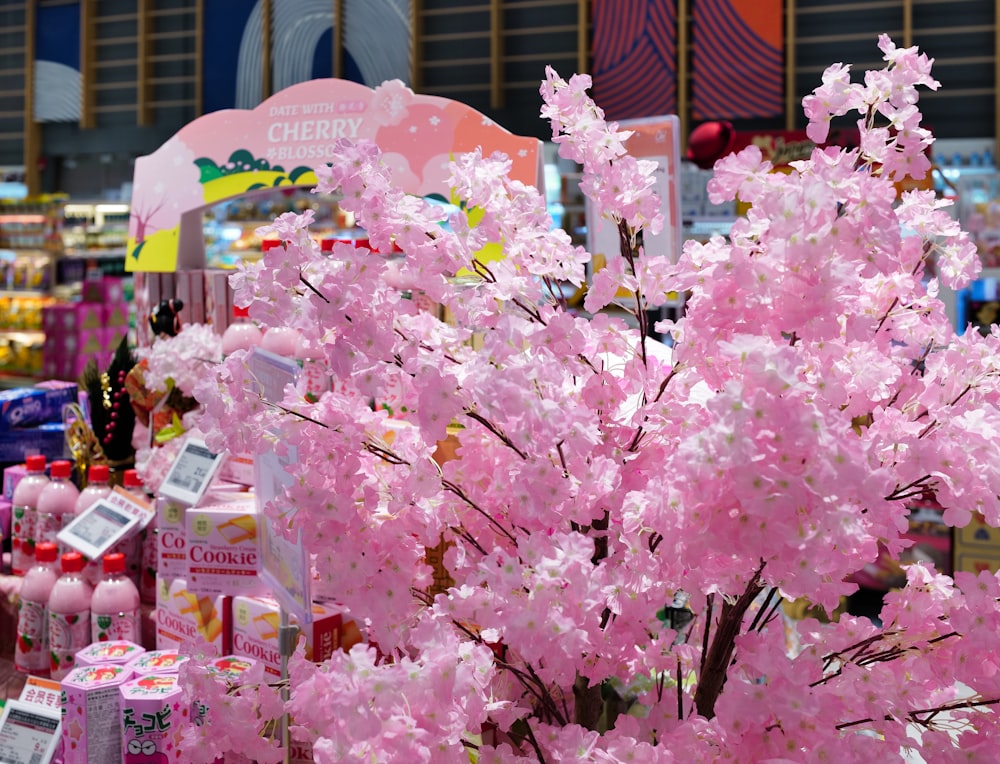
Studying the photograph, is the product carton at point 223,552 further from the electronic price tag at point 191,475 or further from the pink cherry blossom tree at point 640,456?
the pink cherry blossom tree at point 640,456

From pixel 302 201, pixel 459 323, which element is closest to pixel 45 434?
pixel 459 323

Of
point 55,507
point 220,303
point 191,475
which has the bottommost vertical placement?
point 55,507

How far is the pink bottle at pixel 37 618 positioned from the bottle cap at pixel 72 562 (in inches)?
3.9

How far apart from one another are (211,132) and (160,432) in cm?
106

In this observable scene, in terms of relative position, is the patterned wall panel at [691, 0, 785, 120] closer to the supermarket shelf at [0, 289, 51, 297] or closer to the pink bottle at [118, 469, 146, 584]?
the supermarket shelf at [0, 289, 51, 297]

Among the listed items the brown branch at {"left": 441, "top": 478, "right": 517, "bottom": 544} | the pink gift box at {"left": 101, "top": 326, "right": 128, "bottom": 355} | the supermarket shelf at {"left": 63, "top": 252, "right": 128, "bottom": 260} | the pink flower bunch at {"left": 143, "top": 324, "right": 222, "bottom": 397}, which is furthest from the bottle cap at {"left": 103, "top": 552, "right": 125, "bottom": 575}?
the supermarket shelf at {"left": 63, "top": 252, "right": 128, "bottom": 260}

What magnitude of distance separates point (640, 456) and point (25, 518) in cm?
178

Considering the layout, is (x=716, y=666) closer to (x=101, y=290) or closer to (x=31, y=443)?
(x=31, y=443)

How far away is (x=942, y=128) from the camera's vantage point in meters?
7.39

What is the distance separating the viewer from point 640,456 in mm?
960

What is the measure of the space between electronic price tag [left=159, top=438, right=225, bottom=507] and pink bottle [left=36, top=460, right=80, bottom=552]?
46 centimetres

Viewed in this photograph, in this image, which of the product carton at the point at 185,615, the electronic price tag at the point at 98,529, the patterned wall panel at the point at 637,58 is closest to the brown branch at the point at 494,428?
the product carton at the point at 185,615

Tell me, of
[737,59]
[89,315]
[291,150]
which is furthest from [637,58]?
[291,150]

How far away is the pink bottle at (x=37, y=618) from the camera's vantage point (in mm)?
2012
